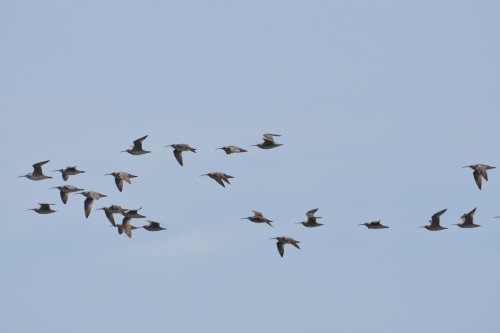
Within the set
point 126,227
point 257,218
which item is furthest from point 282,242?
point 126,227

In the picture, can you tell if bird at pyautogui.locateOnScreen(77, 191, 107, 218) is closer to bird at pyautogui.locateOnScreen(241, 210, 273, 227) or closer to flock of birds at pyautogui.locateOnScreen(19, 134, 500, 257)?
flock of birds at pyautogui.locateOnScreen(19, 134, 500, 257)

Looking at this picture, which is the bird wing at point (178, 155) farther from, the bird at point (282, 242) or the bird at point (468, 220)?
the bird at point (468, 220)

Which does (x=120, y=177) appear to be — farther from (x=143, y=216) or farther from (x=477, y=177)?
(x=477, y=177)

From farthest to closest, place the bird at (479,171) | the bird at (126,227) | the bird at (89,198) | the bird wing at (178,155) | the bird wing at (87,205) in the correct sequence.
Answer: the bird at (126,227), the bird wing at (87,205), the bird at (89,198), the bird wing at (178,155), the bird at (479,171)

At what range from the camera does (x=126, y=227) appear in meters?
82.2

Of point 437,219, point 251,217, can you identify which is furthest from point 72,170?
point 437,219

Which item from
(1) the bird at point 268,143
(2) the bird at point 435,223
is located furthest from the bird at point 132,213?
(2) the bird at point 435,223

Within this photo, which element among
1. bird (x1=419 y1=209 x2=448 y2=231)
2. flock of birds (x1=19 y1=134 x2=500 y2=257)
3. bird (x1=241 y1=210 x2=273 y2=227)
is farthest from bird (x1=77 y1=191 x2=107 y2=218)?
bird (x1=419 y1=209 x2=448 y2=231)

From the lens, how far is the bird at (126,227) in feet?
269

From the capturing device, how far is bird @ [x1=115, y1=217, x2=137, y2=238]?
8188 cm

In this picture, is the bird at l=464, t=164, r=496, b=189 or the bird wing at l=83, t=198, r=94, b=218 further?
the bird wing at l=83, t=198, r=94, b=218

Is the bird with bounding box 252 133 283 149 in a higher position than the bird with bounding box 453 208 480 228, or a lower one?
higher

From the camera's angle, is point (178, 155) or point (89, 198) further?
point (89, 198)

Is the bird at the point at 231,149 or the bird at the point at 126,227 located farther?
the bird at the point at 126,227
